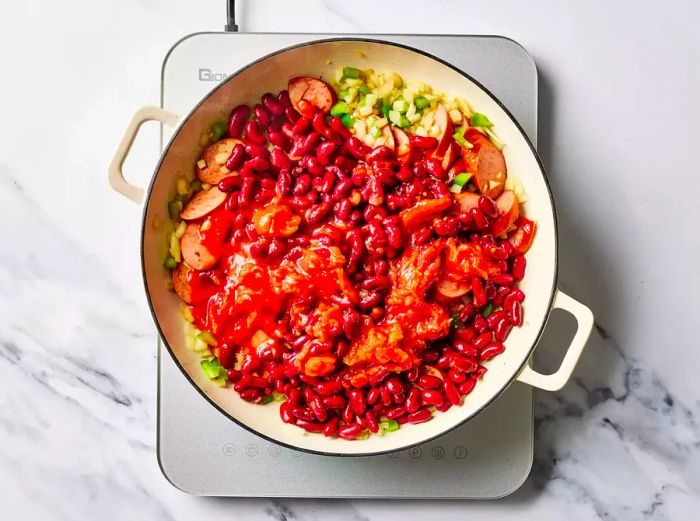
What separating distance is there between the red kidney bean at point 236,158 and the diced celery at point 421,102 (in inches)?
16.2

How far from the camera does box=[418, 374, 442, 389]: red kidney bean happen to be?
1791 millimetres

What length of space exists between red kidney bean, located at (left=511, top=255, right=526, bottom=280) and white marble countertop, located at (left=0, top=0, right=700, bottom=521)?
240 mm

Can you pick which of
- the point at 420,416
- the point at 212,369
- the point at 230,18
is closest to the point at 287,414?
the point at 212,369

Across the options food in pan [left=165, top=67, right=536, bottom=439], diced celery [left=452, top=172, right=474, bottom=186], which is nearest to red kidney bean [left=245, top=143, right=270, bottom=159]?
food in pan [left=165, top=67, right=536, bottom=439]

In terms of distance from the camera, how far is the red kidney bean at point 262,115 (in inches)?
73.7

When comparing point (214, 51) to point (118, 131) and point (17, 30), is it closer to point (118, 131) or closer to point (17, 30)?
point (118, 131)

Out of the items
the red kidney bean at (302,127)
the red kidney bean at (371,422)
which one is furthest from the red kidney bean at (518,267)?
the red kidney bean at (302,127)

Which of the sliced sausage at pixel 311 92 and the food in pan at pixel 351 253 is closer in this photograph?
the food in pan at pixel 351 253

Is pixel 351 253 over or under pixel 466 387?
over

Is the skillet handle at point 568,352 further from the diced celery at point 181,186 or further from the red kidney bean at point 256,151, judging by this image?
the diced celery at point 181,186

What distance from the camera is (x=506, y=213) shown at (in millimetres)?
1816

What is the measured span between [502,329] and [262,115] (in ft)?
2.39

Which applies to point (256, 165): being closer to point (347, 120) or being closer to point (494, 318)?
point (347, 120)

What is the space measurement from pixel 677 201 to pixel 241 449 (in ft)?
4.10
